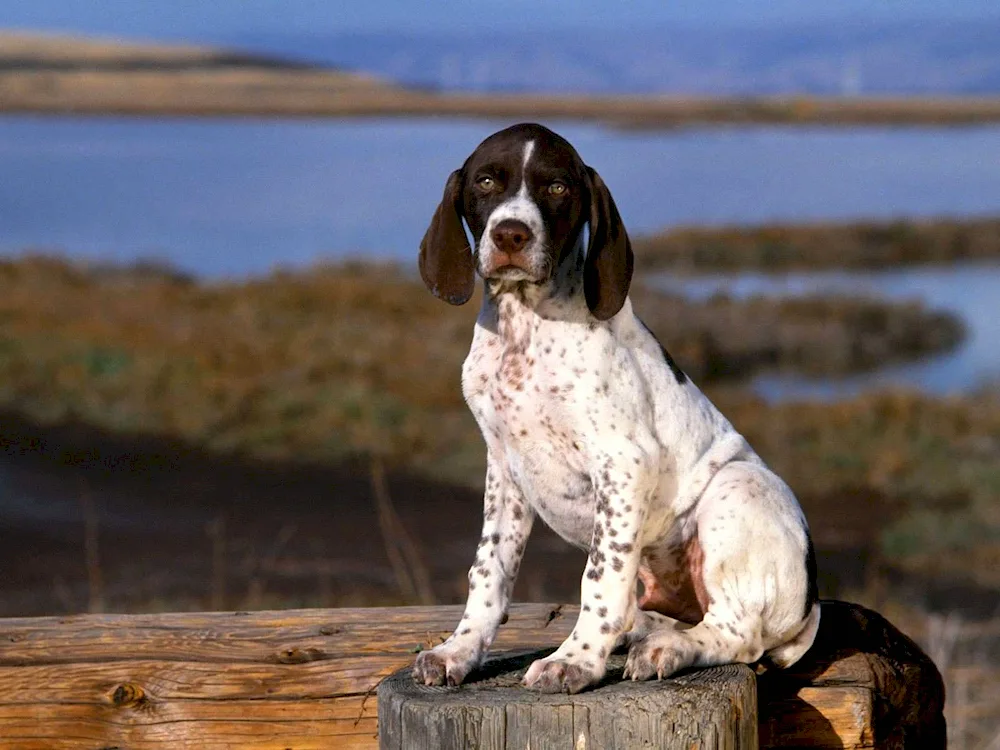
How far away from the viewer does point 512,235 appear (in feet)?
11.3

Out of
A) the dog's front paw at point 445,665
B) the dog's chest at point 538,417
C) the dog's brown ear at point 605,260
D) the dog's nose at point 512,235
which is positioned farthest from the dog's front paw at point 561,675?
the dog's nose at point 512,235

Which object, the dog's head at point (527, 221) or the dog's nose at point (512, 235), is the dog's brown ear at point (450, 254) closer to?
the dog's head at point (527, 221)

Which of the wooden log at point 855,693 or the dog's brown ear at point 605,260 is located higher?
the dog's brown ear at point 605,260

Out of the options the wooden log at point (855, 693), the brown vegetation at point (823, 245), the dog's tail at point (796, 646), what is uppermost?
the dog's tail at point (796, 646)

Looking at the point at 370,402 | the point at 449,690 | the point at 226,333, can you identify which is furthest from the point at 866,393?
the point at 449,690

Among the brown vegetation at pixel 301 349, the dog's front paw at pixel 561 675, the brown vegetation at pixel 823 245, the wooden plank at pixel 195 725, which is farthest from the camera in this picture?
the brown vegetation at pixel 823 245

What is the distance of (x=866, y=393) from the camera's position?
14.9 m

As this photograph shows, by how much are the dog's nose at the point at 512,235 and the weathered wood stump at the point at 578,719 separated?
99cm

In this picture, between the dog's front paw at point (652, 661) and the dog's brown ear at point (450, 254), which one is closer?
the dog's front paw at point (652, 661)

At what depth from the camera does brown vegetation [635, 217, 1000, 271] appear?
94.4 ft

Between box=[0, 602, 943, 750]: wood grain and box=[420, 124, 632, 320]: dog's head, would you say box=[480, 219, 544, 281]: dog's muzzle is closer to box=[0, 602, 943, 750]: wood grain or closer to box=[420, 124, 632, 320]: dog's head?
box=[420, 124, 632, 320]: dog's head

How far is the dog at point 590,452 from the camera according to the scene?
355 cm

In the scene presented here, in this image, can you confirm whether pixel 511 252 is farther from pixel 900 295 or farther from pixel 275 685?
pixel 900 295

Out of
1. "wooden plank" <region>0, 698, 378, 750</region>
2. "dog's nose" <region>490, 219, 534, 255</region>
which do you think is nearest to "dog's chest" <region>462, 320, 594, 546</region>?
"dog's nose" <region>490, 219, 534, 255</region>
